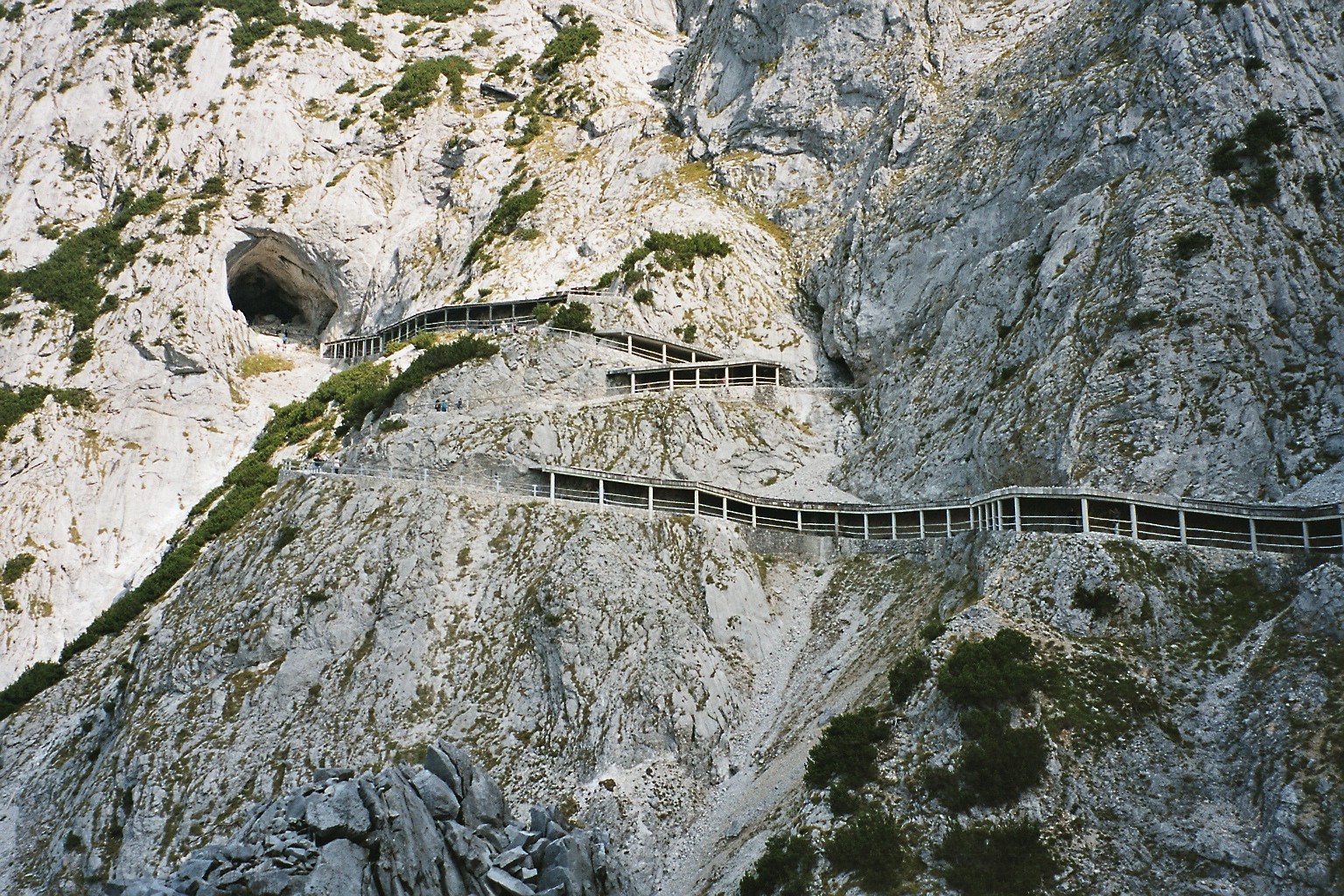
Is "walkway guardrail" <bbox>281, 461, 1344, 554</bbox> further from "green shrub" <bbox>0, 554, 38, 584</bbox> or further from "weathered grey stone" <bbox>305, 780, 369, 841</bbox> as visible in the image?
"weathered grey stone" <bbox>305, 780, 369, 841</bbox>

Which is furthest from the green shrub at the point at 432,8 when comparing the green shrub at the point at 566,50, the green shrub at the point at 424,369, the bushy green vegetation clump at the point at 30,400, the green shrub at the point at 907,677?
the green shrub at the point at 907,677

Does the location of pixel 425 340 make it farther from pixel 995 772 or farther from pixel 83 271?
pixel 995 772

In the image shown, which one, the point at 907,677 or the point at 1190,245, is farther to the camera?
the point at 1190,245

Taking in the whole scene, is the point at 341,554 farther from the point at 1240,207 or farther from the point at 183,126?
the point at 183,126

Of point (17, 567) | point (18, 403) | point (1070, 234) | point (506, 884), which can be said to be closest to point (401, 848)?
point (506, 884)

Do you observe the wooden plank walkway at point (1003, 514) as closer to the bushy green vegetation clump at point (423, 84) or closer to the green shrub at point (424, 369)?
the green shrub at point (424, 369)

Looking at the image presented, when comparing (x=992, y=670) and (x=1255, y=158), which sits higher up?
(x=1255, y=158)
